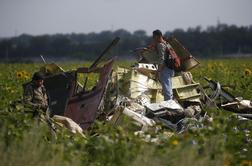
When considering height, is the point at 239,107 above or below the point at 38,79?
below

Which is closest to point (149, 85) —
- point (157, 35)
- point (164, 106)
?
point (157, 35)

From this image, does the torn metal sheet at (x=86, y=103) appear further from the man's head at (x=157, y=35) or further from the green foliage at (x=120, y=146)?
the green foliage at (x=120, y=146)

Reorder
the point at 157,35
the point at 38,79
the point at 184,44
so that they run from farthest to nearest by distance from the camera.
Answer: the point at 184,44 → the point at 157,35 → the point at 38,79

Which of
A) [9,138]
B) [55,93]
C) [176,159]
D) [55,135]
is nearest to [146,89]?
[55,93]

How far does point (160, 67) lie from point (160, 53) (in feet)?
0.98

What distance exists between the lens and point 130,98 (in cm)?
1522

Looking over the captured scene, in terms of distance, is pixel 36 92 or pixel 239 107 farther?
pixel 239 107

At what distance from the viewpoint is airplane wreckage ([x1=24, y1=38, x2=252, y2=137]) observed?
13766 millimetres

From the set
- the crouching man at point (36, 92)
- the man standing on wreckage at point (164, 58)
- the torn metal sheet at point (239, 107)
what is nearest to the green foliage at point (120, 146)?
the crouching man at point (36, 92)

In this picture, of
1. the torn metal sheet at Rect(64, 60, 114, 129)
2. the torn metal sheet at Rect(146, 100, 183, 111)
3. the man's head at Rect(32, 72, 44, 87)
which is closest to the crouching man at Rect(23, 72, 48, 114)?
the man's head at Rect(32, 72, 44, 87)

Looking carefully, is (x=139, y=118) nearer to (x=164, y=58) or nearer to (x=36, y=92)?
(x=36, y=92)

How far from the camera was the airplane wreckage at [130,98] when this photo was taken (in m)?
13.8

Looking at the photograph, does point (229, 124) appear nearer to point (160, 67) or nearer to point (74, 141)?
point (74, 141)

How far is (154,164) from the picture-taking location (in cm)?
707
